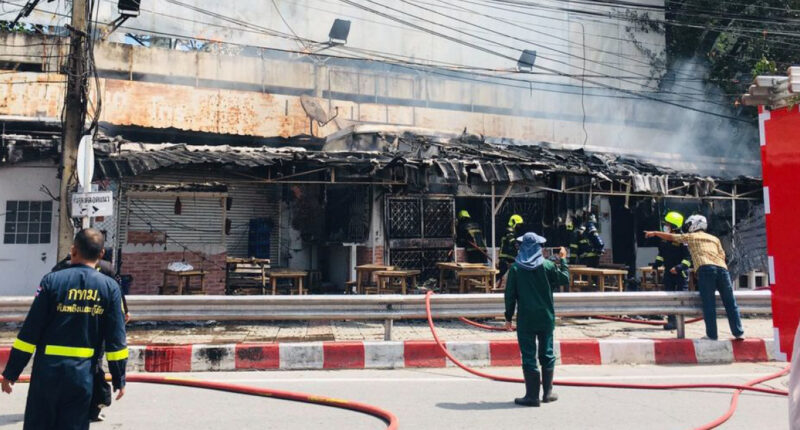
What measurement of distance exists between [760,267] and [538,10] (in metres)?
16.5

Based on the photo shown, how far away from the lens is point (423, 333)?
9.27 metres

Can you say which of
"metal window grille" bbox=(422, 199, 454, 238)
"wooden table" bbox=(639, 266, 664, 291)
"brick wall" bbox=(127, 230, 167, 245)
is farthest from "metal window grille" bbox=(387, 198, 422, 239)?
"wooden table" bbox=(639, 266, 664, 291)

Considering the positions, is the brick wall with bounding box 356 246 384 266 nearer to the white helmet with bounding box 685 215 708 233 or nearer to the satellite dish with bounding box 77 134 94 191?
the satellite dish with bounding box 77 134 94 191

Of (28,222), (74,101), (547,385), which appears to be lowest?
(547,385)

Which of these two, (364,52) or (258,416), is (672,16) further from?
(258,416)

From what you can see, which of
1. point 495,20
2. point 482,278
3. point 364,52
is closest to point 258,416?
point 482,278

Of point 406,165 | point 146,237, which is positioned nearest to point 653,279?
point 406,165

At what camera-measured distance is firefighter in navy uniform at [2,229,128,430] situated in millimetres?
3084

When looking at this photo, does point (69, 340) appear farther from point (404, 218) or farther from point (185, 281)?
point (404, 218)

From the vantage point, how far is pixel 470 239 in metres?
13.5

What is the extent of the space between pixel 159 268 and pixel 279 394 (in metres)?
7.91

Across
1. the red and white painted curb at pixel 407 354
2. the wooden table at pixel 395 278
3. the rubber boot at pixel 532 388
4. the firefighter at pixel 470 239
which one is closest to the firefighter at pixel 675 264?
the red and white painted curb at pixel 407 354

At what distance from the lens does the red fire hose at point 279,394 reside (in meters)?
4.87

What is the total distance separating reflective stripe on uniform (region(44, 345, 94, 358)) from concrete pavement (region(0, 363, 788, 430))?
1744mm
